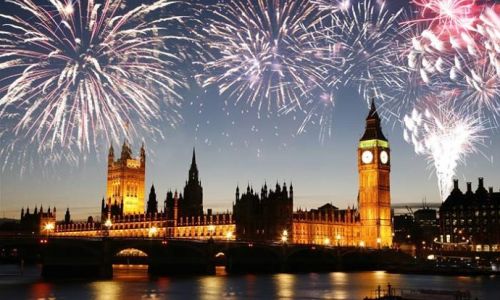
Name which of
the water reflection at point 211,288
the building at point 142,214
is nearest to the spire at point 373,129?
the building at point 142,214

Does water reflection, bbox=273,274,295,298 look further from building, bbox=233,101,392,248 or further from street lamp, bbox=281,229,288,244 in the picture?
building, bbox=233,101,392,248

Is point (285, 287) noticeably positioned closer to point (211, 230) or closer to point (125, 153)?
point (211, 230)

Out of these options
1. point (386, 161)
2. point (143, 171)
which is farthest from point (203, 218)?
point (143, 171)

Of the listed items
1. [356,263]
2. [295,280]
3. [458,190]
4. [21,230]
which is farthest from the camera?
[21,230]

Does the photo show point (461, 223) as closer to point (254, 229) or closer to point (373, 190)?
point (373, 190)

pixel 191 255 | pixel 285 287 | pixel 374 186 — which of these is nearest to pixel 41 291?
pixel 285 287

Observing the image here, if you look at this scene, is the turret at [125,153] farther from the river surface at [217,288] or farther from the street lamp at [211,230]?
the river surface at [217,288]

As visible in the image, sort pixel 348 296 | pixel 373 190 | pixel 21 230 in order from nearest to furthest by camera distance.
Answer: pixel 348 296 < pixel 373 190 < pixel 21 230

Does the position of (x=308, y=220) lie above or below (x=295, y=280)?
above
